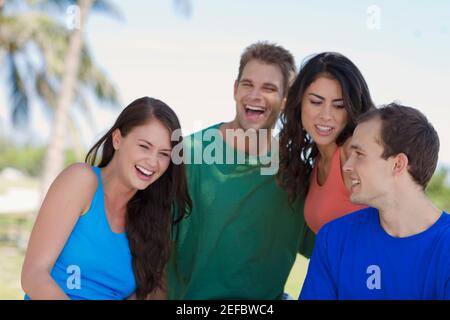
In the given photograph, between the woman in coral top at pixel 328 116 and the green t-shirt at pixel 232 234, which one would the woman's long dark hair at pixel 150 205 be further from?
the woman in coral top at pixel 328 116

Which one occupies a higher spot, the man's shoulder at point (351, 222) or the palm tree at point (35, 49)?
the palm tree at point (35, 49)

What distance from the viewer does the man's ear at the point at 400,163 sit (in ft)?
8.18

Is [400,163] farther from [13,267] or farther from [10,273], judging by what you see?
[13,267]

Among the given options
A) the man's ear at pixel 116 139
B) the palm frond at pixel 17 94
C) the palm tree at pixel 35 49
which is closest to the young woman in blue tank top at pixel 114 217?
the man's ear at pixel 116 139

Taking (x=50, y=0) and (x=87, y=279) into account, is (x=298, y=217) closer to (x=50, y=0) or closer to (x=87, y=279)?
(x=87, y=279)

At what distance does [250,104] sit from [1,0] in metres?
Answer: 11.0

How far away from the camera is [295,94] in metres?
3.38

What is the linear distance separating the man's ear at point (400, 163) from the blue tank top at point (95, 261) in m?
1.29

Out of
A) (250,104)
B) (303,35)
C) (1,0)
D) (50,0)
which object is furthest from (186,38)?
(250,104)

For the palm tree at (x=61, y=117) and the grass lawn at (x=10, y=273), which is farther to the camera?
the palm tree at (x=61, y=117)

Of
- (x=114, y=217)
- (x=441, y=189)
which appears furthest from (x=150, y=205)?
(x=441, y=189)

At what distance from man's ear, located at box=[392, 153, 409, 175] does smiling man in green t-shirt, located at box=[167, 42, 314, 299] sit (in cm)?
110

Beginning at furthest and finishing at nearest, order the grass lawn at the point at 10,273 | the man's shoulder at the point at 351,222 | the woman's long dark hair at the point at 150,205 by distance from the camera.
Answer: the grass lawn at the point at 10,273
the woman's long dark hair at the point at 150,205
the man's shoulder at the point at 351,222

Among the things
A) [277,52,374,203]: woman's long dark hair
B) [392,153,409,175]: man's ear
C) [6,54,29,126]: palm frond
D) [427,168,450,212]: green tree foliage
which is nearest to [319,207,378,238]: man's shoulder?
[392,153,409,175]: man's ear
